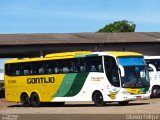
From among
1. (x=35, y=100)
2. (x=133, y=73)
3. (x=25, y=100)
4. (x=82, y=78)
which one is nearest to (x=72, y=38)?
(x=25, y=100)

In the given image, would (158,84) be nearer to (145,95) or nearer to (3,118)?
(145,95)

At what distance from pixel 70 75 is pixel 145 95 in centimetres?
408

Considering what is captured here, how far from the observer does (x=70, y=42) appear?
167ft

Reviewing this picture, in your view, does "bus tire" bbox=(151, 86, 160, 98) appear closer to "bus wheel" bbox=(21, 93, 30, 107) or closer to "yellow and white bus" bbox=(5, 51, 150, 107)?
"yellow and white bus" bbox=(5, 51, 150, 107)

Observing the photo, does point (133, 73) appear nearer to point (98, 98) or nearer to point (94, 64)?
point (94, 64)

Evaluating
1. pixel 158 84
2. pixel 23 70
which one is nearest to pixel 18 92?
pixel 23 70

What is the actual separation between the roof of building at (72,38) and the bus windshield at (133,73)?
23.6m

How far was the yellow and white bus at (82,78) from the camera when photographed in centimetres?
2641

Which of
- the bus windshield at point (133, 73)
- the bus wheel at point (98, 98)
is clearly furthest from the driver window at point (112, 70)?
the bus wheel at point (98, 98)

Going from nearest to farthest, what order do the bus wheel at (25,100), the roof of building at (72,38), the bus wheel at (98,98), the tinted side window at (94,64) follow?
the tinted side window at (94,64) → the bus wheel at (98,98) → the bus wheel at (25,100) → the roof of building at (72,38)

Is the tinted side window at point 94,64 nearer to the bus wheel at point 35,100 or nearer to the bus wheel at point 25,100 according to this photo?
the bus wheel at point 35,100

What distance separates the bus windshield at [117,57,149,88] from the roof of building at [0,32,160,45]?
23.6 meters

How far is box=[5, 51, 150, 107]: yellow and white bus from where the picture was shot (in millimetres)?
26406

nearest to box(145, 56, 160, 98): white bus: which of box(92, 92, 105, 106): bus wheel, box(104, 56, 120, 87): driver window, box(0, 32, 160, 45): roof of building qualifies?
box(92, 92, 105, 106): bus wheel
